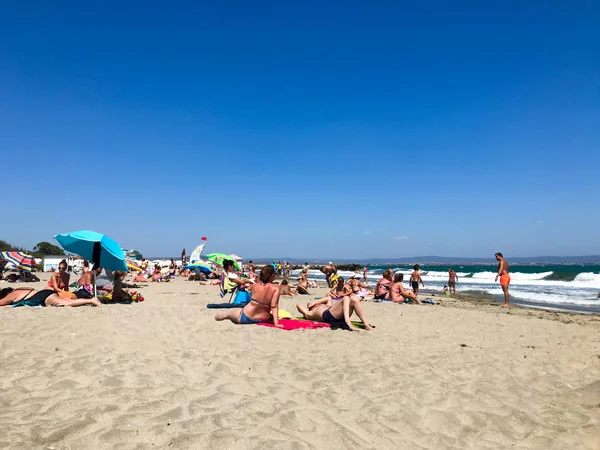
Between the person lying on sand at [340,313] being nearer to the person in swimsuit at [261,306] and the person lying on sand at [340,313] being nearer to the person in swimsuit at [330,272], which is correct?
the person in swimsuit at [261,306]

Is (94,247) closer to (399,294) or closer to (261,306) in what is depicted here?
(261,306)

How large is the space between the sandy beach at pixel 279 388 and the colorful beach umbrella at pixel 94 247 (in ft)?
9.25

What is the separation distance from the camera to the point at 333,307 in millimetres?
7285

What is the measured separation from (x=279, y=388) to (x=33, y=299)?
278 inches

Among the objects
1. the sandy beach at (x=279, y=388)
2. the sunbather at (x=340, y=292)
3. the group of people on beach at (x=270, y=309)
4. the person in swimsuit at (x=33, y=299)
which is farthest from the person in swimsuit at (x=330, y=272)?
the person in swimsuit at (x=33, y=299)

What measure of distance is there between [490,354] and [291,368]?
3093 mm

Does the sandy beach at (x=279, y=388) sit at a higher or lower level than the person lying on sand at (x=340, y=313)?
lower

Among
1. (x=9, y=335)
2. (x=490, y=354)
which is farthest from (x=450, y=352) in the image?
(x=9, y=335)

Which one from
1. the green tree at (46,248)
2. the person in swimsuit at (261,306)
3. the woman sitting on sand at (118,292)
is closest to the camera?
the person in swimsuit at (261,306)

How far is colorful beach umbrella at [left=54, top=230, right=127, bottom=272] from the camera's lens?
30.8ft

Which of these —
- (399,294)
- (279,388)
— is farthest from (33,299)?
(399,294)

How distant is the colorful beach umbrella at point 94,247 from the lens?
9.38 meters

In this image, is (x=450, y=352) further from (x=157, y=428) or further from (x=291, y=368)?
(x=157, y=428)

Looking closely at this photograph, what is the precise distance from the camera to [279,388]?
13.0ft
